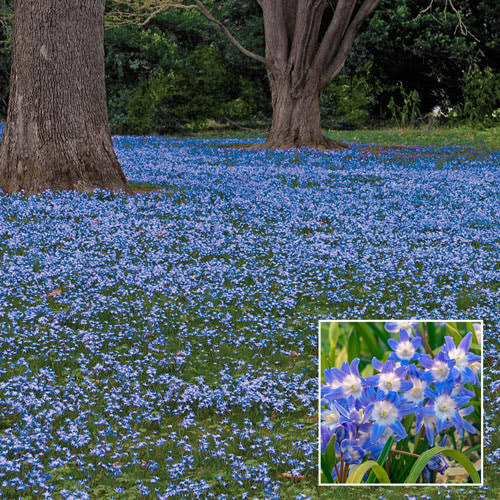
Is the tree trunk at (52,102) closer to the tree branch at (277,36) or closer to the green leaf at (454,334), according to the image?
the tree branch at (277,36)

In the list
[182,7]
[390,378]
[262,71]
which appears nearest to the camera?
[390,378]

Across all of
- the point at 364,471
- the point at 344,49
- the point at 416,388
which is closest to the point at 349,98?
the point at 344,49

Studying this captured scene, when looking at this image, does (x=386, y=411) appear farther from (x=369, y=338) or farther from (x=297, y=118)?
(x=297, y=118)

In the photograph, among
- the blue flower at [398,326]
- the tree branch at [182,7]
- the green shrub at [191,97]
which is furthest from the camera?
the green shrub at [191,97]

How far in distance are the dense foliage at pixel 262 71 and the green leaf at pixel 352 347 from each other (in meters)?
28.2

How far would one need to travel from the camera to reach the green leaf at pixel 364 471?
252 cm

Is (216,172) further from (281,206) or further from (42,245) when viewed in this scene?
(42,245)

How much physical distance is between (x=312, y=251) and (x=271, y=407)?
420 cm

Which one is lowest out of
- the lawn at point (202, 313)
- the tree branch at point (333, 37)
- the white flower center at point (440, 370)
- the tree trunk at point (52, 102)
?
the lawn at point (202, 313)

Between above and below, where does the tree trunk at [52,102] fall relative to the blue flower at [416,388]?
above

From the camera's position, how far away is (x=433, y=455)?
2562 mm

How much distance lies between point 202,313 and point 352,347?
425 cm

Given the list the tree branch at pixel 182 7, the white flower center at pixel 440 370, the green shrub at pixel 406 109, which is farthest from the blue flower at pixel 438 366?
the green shrub at pixel 406 109

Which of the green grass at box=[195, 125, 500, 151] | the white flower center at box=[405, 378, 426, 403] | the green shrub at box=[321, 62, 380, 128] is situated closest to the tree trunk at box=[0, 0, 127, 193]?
the white flower center at box=[405, 378, 426, 403]
